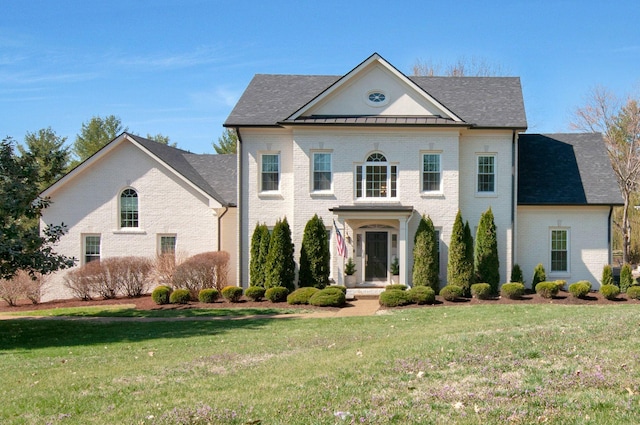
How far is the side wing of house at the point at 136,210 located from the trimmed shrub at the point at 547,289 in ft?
41.2

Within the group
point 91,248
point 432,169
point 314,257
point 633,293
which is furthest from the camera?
point 91,248

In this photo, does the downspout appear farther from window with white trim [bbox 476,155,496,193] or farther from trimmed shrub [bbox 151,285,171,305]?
window with white trim [bbox 476,155,496,193]

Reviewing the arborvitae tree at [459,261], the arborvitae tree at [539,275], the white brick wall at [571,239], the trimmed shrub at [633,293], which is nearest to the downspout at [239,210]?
the arborvitae tree at [459,261]

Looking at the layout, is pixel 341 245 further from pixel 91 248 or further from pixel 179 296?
pixel 91 248

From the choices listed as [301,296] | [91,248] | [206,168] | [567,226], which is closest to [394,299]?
[301,296]

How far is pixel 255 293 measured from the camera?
22.8 metres

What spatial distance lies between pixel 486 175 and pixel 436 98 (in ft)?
12.6

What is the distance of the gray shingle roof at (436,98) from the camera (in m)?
24.8

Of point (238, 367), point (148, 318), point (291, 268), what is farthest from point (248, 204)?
point (238, 367)

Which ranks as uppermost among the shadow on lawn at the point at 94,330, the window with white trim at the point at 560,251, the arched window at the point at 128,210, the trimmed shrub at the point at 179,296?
the arched window at the point at 128,210

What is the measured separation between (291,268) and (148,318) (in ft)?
20.4

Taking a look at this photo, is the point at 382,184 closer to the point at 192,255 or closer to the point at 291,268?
the point at 291,268

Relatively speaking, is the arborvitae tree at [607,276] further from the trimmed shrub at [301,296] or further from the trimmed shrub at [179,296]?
the trimmed shrub at [179,296]

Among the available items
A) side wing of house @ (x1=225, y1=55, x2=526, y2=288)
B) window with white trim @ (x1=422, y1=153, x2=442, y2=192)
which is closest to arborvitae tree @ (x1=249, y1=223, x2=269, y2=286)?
side wing of house @ (x1=225, y1=55, x2=526, y2=288)
